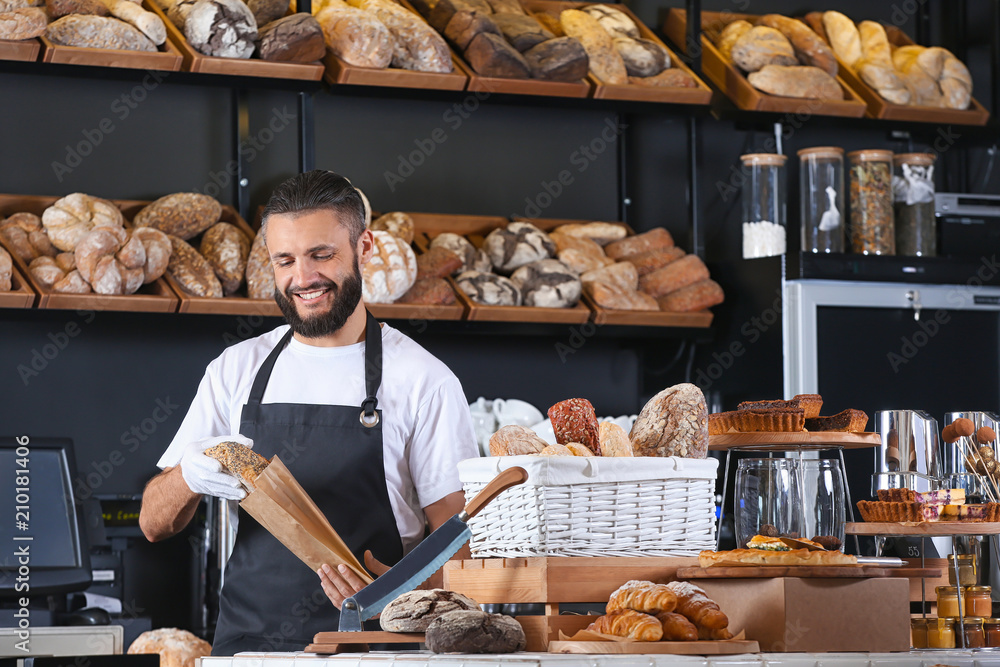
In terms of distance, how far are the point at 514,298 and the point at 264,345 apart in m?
1.21

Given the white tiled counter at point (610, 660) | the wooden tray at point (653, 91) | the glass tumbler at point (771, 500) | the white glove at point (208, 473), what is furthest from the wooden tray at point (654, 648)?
the wooden tray at point (653, 91)

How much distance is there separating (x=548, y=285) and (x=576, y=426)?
1.76m

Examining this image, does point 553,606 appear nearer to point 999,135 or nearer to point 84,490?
point 84,490

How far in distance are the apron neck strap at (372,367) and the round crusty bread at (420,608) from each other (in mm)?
711

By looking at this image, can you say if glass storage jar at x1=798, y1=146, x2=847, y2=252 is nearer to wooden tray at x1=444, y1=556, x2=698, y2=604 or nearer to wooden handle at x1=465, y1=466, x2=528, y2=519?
wooden tray at x1=444, y1=556, x2=698, y2=604

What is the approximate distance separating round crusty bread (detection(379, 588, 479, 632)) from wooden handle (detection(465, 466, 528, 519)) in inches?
3.6

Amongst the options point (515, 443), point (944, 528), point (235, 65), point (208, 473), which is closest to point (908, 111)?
point (235, 65)

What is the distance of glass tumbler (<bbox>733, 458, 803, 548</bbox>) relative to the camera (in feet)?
4.79

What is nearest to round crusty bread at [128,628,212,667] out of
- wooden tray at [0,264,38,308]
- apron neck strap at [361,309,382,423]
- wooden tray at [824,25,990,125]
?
wooden tray at [0,264,38,308]

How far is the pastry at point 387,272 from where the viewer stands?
9.91ft

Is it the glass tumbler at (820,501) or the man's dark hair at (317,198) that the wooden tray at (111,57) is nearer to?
the man's dark hair at (317,198)

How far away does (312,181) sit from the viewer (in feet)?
6.22

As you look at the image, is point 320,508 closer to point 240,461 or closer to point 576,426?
point 240,461

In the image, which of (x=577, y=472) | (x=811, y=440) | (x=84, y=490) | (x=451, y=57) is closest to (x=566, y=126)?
(x=451, y=57)
